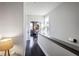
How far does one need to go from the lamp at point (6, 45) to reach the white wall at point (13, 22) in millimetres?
77

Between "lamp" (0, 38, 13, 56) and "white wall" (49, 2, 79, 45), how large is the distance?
37.0 inches

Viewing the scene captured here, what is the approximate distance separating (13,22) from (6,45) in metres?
0.43

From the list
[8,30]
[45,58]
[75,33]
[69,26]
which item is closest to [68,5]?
[69,26]

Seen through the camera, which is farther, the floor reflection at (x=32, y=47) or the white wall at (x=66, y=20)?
the floor reflection at (x=32, y=47)

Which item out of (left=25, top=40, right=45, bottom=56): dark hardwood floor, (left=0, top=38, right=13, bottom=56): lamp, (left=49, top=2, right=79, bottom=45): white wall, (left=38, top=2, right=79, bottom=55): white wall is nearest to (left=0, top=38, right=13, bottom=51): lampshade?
(left=0, top=38, right=13, bottom=56): lamp

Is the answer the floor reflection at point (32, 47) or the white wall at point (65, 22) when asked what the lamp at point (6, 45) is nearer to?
the floor reflection at point (32, 47)

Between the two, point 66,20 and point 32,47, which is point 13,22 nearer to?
point 32,47

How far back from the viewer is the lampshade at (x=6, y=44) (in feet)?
5.20

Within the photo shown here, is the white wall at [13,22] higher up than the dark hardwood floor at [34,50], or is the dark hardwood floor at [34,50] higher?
the white wall at [13,22]

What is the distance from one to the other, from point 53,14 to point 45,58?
3.40ft

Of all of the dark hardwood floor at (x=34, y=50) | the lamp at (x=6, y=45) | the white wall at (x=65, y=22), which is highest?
the white wall at (x=65, y=22)

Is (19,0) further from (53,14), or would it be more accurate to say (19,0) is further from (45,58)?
(45,58)

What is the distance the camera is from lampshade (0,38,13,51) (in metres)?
1.59

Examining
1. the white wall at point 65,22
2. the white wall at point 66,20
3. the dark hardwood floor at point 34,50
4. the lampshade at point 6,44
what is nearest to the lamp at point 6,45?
the lampshade at point 6,44
